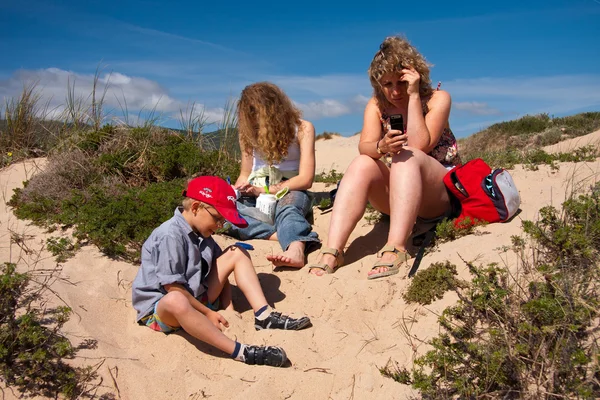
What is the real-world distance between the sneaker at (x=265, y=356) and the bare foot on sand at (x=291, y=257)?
1115 mm

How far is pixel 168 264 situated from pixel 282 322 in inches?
33.6

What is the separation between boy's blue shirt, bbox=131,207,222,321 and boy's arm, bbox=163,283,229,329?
0.04 meters

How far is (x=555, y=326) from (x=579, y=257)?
85 cm

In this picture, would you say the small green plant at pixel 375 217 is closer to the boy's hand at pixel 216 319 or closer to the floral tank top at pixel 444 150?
the floral tank top at pixel 444 150

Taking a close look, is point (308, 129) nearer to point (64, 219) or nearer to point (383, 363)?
point (64, 219)

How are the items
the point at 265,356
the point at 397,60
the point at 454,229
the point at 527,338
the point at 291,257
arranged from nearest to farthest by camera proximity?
the point at 527,338 < the point at 265,356 < the point at 454,229 < the point at 397,60 < the point at 291,257

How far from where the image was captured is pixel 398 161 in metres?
4.03

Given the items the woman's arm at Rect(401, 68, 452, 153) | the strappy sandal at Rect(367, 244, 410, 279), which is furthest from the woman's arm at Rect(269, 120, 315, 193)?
the strappy sandal at Rect(367, 244, 410, 279)

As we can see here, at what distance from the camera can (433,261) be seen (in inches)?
150

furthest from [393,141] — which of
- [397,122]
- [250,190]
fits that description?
[250,190]

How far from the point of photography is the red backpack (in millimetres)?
4125

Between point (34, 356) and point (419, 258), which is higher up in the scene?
point (419, 258)

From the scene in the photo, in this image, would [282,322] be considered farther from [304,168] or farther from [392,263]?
[304,168]

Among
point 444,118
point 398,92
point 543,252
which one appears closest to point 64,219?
point 398,92
